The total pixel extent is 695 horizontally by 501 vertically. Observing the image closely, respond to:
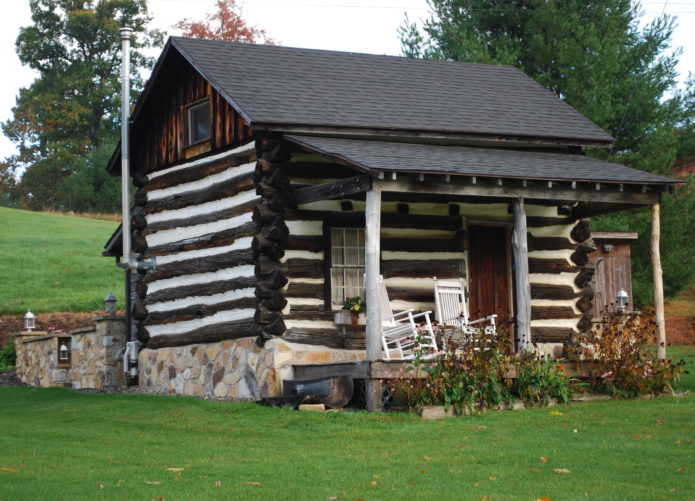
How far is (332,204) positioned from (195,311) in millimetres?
3068

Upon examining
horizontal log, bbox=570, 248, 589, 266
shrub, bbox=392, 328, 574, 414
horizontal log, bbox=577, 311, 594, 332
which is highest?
horizontal log, bbox=570, 248, 589, 266

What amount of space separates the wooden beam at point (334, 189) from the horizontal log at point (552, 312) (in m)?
4.51

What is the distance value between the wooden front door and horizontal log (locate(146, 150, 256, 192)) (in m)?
3.67

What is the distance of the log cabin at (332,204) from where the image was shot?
14.7 meters

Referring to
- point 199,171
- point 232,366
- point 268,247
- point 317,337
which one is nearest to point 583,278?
point 317,337

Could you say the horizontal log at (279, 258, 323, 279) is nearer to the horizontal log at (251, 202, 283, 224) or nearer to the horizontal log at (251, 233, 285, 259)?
the horizontal log at (251, 233, 285, 259)

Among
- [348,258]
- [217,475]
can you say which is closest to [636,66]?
[348,258]

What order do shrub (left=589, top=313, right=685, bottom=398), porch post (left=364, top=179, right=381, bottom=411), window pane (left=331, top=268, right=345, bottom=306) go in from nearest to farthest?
porch post (left=364, top=179, right=381, bottom=411) < shrub (left=589, top=313, right=685, bottom=398) < window pane (left=331, top=268, right=345, bottom=306)

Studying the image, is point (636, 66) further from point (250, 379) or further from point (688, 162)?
point (250, 379)

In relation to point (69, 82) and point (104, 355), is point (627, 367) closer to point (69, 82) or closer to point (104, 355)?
point (104, 355)

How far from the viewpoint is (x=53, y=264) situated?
116 ft

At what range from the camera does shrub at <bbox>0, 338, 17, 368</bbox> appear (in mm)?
25125

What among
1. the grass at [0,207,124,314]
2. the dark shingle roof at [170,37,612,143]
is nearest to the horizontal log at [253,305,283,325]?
the dark shingle roof at [170,37,612,143]

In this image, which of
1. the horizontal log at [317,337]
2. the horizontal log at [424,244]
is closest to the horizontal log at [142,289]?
the horizontal log at [317,337]
